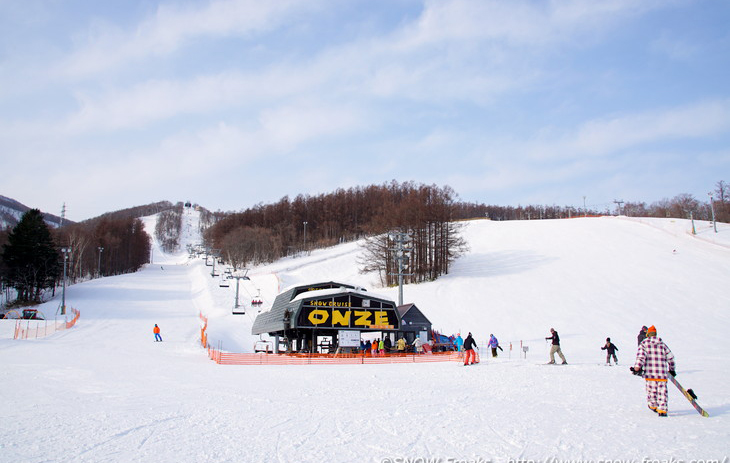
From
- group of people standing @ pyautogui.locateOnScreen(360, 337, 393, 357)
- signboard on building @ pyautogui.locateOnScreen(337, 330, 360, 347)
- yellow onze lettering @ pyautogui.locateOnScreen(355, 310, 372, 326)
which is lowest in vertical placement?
group of people standing @ pyautogui.locateOnScreen(360, 337, 393, 357)

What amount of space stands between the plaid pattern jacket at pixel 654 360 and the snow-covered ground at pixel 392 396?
2.25ft

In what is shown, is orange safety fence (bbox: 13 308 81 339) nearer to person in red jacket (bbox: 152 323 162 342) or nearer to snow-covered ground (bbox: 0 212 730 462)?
snow-covered ground (bbox: 0 212 730 462)

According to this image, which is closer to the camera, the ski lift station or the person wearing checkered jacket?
the person wearing checkered jacket

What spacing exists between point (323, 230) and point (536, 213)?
94243 mm

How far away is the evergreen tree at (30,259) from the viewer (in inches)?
1828

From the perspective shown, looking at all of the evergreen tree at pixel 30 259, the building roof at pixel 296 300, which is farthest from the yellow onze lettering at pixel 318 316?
the evergreen tree at pixel 30 259

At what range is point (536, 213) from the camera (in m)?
168

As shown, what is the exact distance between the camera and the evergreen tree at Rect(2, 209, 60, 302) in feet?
152

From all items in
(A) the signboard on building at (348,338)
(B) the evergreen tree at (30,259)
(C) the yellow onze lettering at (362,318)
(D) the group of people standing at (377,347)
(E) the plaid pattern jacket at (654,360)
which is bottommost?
(D) the group of people standing at (377,347)

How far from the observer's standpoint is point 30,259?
155 feet

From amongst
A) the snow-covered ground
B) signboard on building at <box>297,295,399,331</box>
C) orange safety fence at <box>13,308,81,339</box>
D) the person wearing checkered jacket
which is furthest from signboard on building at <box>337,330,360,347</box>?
orange safety fence at <box>13,308,81,339</box>

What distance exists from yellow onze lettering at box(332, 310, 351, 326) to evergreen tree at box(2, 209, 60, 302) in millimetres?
38331

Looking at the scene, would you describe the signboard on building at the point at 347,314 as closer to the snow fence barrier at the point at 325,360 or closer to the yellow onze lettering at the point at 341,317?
the yellow onze lettering at the point at 341,317

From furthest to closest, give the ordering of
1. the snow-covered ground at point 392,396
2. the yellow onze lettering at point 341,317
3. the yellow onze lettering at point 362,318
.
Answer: the yellow onze lettering at point 362,318, the yellow onze lettering at point 341,317, the snow-covered ground at point 392,396
